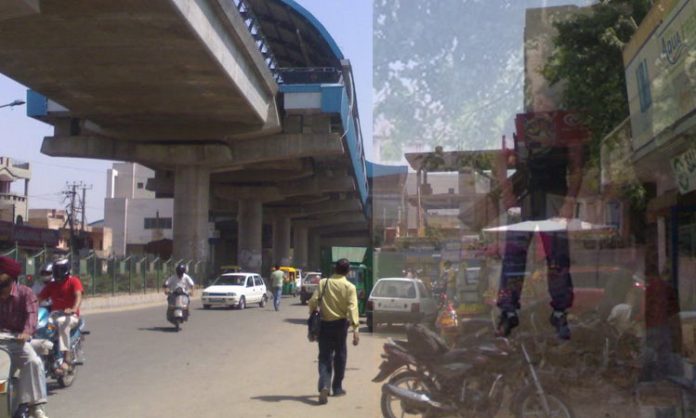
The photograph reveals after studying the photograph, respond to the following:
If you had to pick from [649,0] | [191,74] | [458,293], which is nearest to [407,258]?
[458,293]

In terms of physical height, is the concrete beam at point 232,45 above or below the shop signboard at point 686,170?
above

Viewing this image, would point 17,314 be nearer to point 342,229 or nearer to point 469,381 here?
point 469,381

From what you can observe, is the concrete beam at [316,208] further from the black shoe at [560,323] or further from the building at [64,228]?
the black shoe at [560,323]

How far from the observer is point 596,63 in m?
11.1

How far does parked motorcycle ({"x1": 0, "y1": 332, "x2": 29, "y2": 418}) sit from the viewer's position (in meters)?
7.10

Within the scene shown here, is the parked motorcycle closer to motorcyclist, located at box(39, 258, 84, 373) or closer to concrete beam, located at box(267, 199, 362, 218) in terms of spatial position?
motorcyclist, located at box(39, 258, 84, 373)

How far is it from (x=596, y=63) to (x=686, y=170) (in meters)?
4.34

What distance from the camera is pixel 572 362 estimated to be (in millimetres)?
7895

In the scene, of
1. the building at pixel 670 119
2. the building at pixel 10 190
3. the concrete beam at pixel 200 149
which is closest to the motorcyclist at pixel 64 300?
the building at pixel 670 119

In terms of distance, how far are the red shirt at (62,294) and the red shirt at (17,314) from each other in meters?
2.53

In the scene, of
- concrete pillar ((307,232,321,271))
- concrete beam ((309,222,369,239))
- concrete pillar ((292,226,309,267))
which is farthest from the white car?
concrete pillar ((307,232,321,271))

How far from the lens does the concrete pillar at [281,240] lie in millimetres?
67938

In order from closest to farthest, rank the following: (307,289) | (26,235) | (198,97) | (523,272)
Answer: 1. (523,272)
2. (198,97)
3. (307,289)
4. (26,235)

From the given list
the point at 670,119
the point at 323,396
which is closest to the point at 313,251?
the point at 323,396
